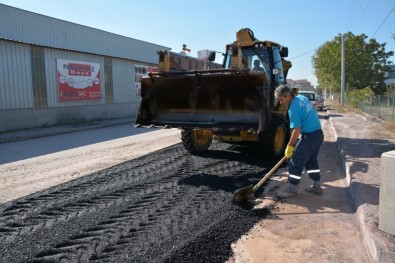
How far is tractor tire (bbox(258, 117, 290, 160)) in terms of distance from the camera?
7.63 m

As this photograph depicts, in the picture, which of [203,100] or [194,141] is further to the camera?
[194,141]

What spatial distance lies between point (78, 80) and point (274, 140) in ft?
44.0

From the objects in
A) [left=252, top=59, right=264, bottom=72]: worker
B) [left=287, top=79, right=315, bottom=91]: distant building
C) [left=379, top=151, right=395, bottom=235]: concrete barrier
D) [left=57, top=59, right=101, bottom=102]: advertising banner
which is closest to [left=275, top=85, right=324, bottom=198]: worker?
[left=379, top=151, right=395, bottom=235]: concrete barrier

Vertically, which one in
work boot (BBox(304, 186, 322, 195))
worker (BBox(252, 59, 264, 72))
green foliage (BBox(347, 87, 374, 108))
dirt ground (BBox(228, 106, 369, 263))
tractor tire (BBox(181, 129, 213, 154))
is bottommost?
dirt ground (BBox(228, 106, 369, 263))

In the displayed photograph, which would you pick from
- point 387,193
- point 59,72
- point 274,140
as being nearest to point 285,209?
point 387,193

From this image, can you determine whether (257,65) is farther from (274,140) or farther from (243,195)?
(243,195)

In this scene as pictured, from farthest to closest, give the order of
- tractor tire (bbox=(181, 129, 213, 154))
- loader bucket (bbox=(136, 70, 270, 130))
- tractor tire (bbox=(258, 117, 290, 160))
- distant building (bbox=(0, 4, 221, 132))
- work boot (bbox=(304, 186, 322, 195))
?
distant building (bbox=(0, 4, 221, 132)) < tractor tire (bbox=(181, 129, 213, 154)) < tractor tire (bbox=(258, 117, 290, 160)) < loader bucket (bbox=(136, 70, 270, 130)) < work boot (bbox=(304, 186, 322, 195))

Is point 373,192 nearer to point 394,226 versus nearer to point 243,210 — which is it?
point 394,226

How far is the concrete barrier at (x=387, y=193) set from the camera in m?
3.80

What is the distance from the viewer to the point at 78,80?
60.8 feet

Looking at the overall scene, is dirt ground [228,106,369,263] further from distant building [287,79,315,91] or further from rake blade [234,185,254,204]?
distant building [287,79,315,91]

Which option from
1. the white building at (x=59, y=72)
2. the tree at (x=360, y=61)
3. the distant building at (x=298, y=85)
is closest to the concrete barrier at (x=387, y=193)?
the distant building at (x=298, y=85)

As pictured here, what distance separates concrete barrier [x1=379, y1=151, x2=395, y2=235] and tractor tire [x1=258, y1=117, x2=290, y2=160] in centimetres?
376

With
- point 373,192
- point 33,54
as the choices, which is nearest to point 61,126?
point 33,54
